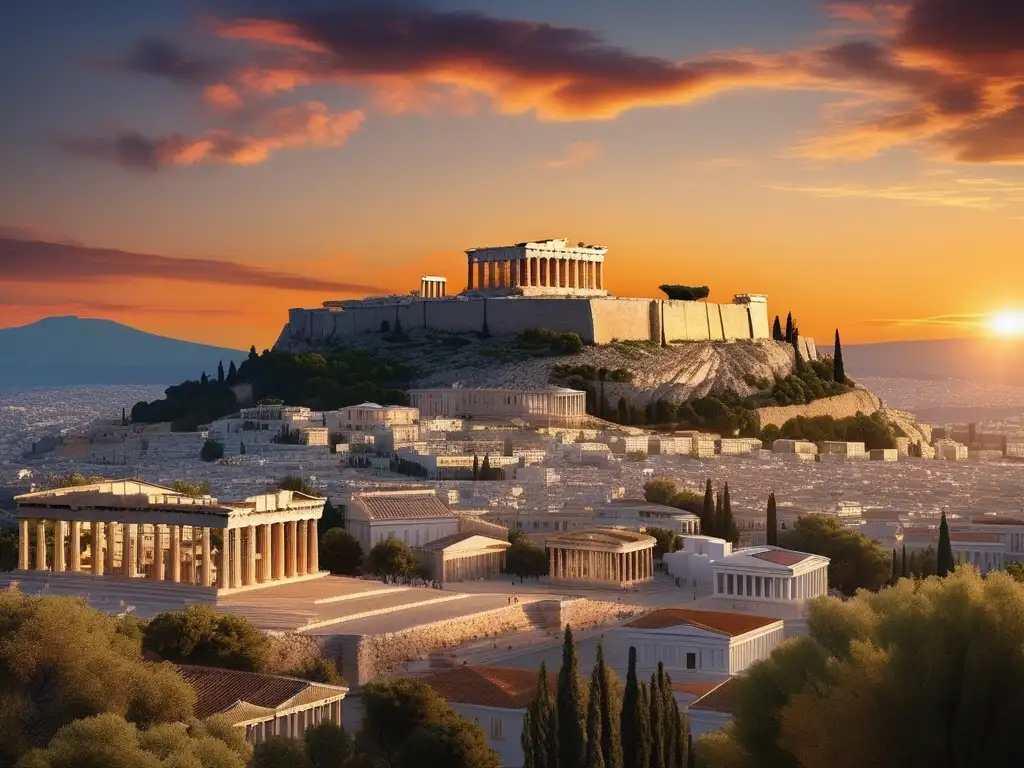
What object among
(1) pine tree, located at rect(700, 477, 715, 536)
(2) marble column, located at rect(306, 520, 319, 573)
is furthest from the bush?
(2) marble column, located at rect(306, 520, 319, 573)

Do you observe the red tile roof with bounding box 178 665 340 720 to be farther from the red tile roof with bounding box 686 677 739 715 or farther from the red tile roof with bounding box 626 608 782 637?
the red tile roof with bounding box 626 608 782 637

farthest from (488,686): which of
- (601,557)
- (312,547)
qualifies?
(601,557)

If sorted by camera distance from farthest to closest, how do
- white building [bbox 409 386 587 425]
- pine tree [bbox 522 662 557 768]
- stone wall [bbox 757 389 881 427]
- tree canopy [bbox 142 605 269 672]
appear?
stone wall [bbox 757 389 881 427] → white building [bbox 409 386 587 425] → tree canopy [bbox 142 605 269 672] → pine tree [bbox 522 662 557 768]

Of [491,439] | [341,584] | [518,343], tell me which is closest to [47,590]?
[341,584]

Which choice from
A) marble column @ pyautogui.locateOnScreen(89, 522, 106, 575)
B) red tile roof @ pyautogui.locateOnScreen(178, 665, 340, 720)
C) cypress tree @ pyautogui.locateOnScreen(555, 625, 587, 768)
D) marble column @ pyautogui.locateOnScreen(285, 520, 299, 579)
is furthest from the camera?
marble column @ pyautogui.locateOnScreen(285, 520, 299, 579)

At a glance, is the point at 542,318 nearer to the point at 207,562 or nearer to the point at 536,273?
the point at 536,273

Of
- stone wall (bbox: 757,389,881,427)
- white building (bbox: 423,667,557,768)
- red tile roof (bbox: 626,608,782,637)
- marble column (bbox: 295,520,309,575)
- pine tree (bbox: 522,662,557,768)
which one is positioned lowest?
white building (bbox: 423,667,557,768)
